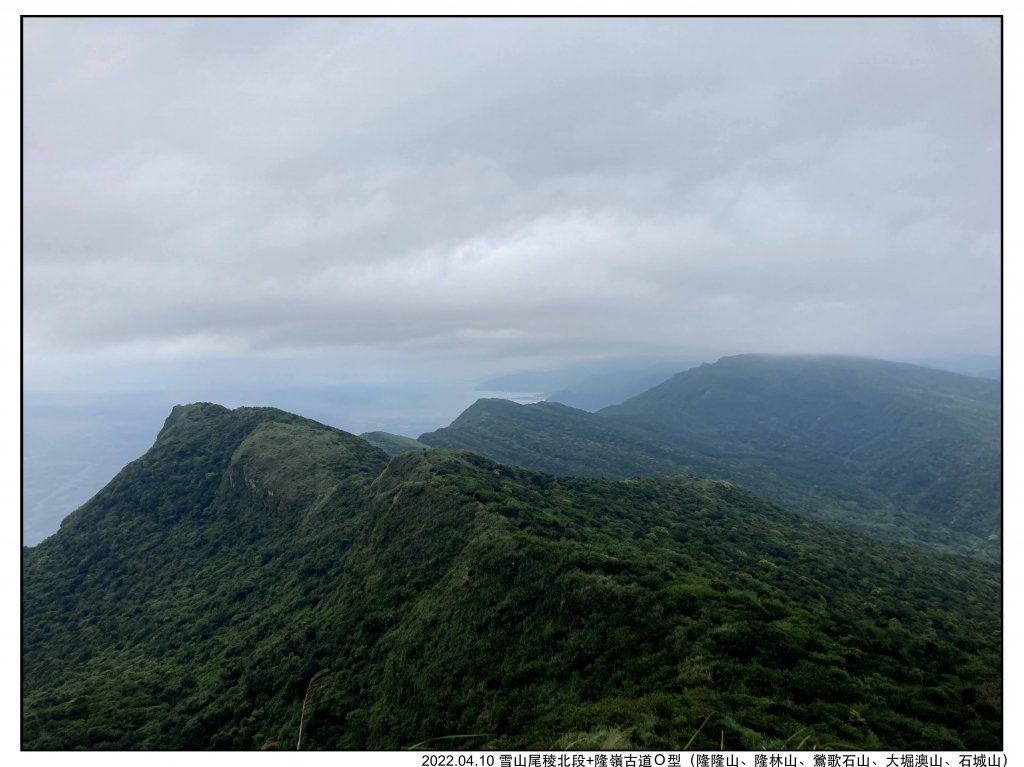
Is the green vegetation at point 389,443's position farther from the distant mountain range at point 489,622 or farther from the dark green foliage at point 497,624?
the dark green foliage at point 497,624

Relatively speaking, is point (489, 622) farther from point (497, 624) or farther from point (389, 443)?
point (389, 443)

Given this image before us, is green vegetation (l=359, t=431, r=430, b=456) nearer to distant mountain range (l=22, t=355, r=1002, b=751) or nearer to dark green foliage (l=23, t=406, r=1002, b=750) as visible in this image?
distant mountain range (l=22, t=355, r=1002, b=751)

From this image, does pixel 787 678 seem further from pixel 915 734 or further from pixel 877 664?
pixel 877 664

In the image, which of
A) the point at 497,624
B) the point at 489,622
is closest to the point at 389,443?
the point at 489,622

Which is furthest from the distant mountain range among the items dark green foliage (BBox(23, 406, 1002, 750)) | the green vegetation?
the green vegetation

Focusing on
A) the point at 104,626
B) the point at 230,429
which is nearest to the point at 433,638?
the point at 104,626

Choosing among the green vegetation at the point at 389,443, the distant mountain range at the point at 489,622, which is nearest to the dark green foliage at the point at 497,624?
Answer: the distant mountain range at the point at 489,622

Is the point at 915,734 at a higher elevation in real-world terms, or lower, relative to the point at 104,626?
higher
